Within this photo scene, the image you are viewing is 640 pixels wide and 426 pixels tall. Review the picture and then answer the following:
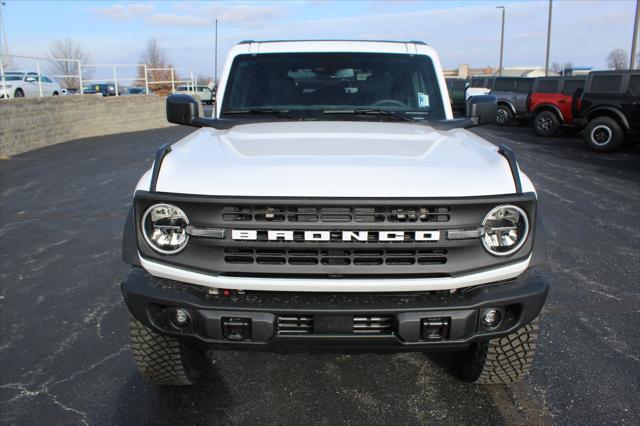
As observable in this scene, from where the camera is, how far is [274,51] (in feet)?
13.6

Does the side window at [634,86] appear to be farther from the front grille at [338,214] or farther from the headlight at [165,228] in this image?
the headlight at [165,228]

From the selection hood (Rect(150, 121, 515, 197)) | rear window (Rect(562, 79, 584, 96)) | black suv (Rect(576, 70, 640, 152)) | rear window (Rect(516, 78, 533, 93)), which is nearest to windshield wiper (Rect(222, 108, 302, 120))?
hood (Rect(150, 121, 515, 197))

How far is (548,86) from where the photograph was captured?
1753 cm

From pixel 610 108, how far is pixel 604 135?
71 centimetres

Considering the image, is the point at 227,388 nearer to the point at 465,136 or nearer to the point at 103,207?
the point at 465,136

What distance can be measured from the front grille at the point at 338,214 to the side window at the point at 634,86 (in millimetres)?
13021

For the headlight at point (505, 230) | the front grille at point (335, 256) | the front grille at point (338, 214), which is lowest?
the front grille at point (335, 256)

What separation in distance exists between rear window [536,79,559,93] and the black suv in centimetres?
372

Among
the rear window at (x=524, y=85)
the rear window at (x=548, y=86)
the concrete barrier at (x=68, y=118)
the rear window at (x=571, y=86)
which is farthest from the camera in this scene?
the rear window at (x=524, y=85)

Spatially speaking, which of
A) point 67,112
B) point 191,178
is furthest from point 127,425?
point 67,112

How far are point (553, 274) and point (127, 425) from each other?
393cm

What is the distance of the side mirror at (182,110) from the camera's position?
374 cm

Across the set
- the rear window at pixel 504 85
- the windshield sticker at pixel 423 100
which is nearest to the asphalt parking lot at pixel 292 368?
the windshield sticker at pixel 423 100

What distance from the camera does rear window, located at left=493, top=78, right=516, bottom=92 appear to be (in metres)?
20.2
